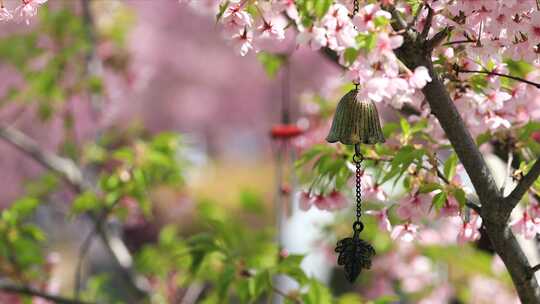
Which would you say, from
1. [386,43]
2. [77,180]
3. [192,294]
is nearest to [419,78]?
[386,43]

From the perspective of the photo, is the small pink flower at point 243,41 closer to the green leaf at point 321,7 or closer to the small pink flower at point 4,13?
the green leaf at point 321,7

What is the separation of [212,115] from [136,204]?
35.8 feet

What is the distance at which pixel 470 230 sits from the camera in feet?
7.36

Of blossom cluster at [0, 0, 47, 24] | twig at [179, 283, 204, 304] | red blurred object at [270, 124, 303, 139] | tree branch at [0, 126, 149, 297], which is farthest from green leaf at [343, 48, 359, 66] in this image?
twig at [179, 283, 204, 304]

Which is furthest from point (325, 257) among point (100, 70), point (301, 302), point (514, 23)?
point (514, 23)

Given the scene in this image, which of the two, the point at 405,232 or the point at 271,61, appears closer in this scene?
the point at 405,232

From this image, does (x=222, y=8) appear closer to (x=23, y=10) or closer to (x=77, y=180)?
(x=23, y=10)

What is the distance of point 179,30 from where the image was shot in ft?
46.0

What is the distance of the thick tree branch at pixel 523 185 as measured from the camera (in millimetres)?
1986

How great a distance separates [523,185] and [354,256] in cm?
48

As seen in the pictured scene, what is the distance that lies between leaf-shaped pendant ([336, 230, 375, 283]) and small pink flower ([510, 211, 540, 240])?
40 centimetres

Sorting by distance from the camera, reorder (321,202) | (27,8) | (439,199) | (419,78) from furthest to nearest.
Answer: (321,202) < (439,199) < (27,8) < (419,78)

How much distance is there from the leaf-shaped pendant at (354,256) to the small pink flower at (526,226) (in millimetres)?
400

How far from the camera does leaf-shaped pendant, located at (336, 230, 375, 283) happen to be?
7.20ft
